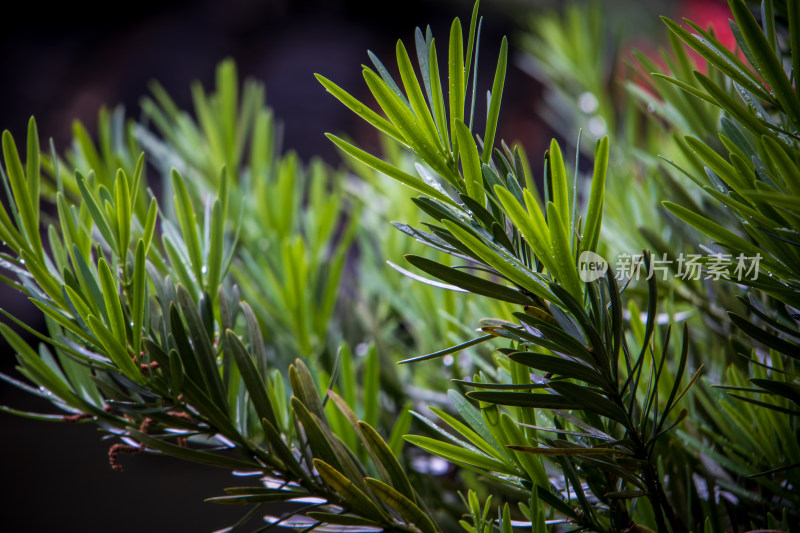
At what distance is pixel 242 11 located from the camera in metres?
1.55

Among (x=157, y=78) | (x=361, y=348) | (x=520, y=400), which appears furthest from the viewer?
(x=157, y=78)

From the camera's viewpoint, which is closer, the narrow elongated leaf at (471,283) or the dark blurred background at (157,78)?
the narrow elongated leaf at (471,283)

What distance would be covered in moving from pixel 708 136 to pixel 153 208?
0.86 feet

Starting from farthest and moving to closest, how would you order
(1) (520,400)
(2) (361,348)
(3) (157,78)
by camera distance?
1. (3) (157,78)
2. (2) (361,348)
3. (1) (520,400)

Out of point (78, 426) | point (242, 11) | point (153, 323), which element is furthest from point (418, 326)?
point (242, 11)

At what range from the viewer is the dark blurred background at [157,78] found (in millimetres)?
922

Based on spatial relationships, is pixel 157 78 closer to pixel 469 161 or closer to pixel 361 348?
pixel 361 348

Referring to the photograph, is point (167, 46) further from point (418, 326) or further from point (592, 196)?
point (592, 196)

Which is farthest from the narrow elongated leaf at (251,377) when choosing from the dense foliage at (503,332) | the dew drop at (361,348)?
the dew drop at (361,348)

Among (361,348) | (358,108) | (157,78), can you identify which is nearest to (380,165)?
(358,108)

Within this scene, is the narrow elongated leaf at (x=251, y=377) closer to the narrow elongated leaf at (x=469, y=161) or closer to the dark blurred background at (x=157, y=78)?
the narrow elongated leaf at (x=469, y=161)

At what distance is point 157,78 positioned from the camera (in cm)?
141

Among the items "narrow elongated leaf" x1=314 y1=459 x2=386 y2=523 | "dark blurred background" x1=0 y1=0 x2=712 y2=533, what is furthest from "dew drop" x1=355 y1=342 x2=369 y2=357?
"dark blurred background" x1=0 y1=0 x2=712 y2=533

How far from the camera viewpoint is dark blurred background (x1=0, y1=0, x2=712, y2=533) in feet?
3.02
